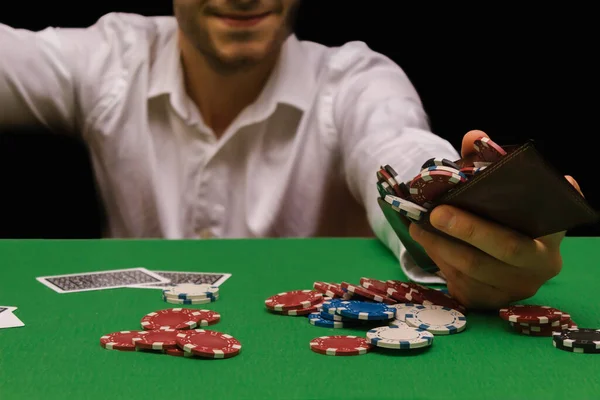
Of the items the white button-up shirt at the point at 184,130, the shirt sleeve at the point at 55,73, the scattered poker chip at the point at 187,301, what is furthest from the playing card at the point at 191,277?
the shirt sleeve at the point at 55,73

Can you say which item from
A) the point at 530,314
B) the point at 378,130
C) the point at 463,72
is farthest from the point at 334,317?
the point at 463,72

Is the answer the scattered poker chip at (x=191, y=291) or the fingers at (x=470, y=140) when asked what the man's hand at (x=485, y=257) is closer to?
the fingers at (x=470, y=140)

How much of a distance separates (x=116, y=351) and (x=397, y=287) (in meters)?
0.58

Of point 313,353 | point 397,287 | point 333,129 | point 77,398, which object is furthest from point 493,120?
point 77,398

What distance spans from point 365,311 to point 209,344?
29cm

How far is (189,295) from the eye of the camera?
1.59 m

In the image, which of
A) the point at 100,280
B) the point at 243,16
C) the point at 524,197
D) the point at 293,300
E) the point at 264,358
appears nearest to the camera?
the point at 264,358

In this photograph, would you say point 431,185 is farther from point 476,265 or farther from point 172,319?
point 172,319

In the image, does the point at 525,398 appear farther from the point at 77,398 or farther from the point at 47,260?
the point at 47,260

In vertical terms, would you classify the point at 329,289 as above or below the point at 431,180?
below

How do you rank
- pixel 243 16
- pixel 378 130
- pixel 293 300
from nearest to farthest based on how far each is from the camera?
pixel 293 300, pixel 378 130, pixel 243 16

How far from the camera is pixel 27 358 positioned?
122 cm

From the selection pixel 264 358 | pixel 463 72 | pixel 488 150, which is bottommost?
pixel 264 358

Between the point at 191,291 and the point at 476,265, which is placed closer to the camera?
the point at 476,265
